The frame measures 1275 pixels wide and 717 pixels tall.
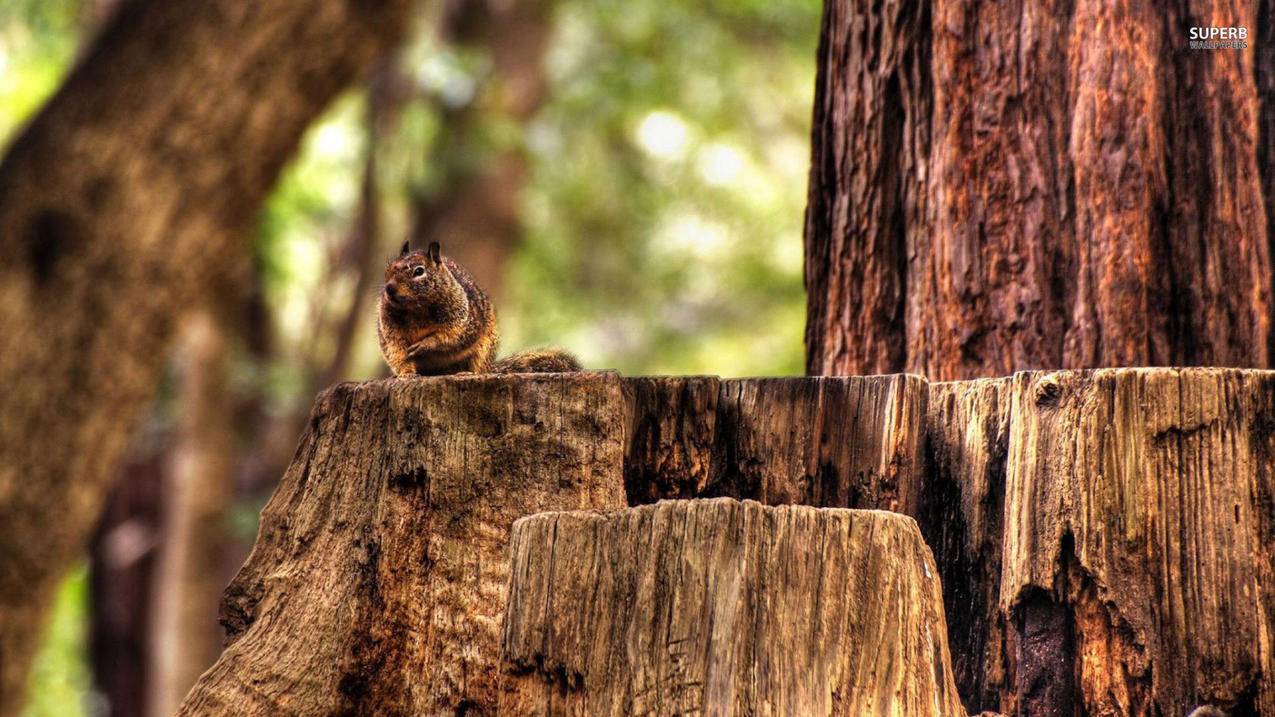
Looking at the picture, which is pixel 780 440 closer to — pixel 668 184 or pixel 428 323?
pixel 428 323

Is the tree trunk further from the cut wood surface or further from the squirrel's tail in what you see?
the squirrel's tail

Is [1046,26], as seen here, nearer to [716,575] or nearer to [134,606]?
[716,575]

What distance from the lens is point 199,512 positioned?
1016 cm

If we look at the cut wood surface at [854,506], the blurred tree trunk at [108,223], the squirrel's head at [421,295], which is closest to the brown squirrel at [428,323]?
the squirrel's head at [421,295]

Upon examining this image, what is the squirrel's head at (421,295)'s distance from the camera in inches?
149

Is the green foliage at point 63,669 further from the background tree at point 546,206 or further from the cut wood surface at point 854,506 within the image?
the cut wood surface at point 854,506

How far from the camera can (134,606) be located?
13.2m

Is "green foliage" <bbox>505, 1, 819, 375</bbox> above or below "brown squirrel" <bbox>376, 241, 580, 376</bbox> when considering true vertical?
above

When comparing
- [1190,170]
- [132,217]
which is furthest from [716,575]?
[132,217]

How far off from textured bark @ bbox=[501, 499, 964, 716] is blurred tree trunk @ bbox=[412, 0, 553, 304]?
25.6 ft

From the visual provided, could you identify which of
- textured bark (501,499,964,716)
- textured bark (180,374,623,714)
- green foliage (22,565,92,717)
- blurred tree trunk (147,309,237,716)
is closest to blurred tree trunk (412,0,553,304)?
blurred tree trunk (147,309,237,716)

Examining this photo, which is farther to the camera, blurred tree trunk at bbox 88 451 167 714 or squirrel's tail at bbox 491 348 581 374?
blurred tree trunk at bbox 88 451 167 714

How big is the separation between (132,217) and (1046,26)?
149 inches

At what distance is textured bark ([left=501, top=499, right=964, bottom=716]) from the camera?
227 cm
